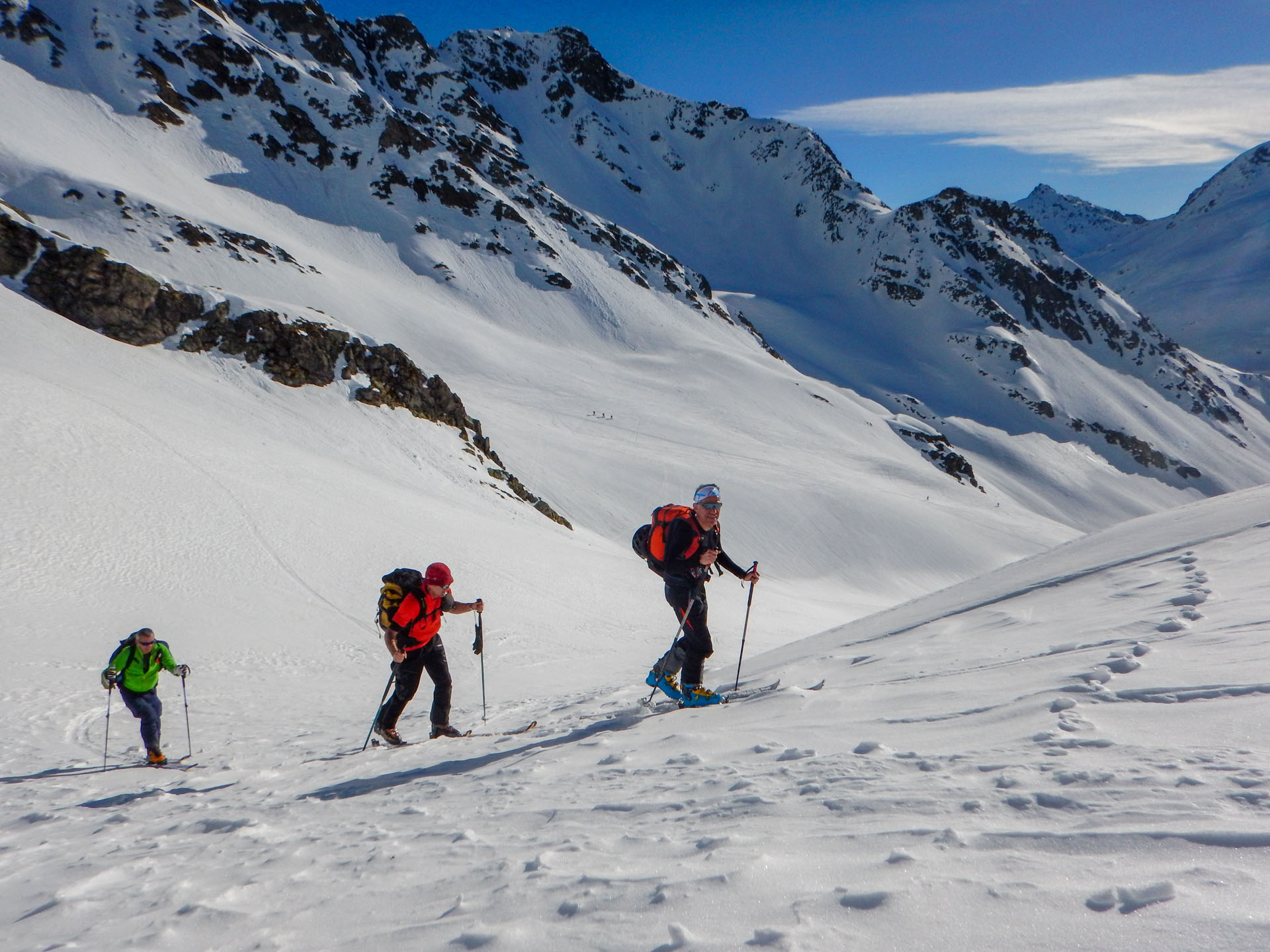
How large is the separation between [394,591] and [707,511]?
3.07 meters

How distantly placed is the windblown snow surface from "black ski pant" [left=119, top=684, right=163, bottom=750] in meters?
0.35

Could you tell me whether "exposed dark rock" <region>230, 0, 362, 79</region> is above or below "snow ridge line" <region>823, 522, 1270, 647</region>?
above

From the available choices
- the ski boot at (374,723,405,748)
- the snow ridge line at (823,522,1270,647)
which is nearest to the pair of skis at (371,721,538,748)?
the ski boot at (374,723,405,748)

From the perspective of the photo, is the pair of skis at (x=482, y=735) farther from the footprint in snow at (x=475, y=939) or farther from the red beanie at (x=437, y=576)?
the footprint in snow at (x=475, y=939)

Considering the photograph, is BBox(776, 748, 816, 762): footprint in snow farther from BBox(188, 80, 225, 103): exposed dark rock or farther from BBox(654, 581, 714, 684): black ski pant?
BBox(188, 80, 225, 103): exposed dark rock

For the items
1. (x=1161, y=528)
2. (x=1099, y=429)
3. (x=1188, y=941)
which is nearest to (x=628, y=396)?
(x=1161, y=528)

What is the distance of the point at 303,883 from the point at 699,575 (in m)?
4.23

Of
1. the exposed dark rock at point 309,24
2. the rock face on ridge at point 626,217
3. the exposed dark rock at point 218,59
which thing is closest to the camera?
the rock face on ridge at point 626,217

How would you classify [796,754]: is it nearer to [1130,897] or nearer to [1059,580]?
[1130,897]

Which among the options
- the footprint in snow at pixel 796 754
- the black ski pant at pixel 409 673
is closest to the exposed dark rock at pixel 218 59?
the black ski pant at pixel 409 673

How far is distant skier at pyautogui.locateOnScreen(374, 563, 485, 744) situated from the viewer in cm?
722

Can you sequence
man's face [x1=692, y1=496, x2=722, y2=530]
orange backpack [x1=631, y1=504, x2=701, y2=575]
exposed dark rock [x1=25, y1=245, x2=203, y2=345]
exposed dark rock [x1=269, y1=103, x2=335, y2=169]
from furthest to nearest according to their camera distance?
1. exposed dark rock [x1=269, y1=103, x2=335, y2=169]
2. exposed dark rock [x1=25, y1=245, x2=203, y2=345]
3. orange backpack [x1=631, y1=504, x2=701, y2=575]
4. man's face [x1=692, y1=496, x2=722, y2=530]

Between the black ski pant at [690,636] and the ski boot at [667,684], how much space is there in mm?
53

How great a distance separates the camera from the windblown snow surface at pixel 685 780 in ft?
9.00
